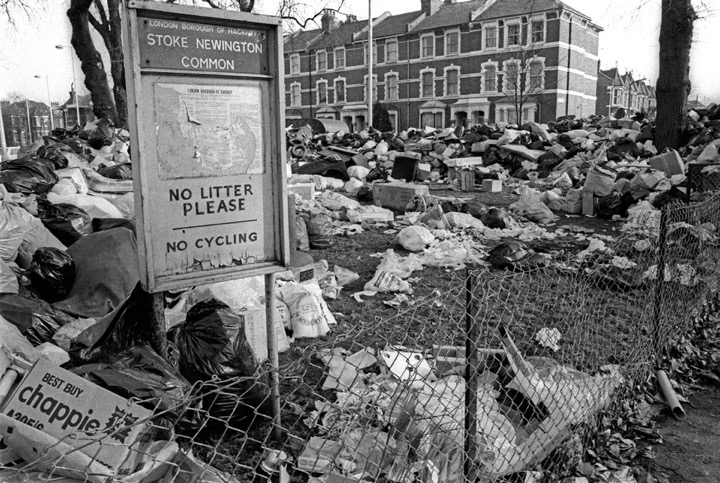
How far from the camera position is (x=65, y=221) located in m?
5.09

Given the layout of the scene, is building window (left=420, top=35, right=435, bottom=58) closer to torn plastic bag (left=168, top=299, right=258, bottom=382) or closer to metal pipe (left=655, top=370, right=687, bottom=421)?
metal pipe (left=655, top=370, right=687, bottom=421)

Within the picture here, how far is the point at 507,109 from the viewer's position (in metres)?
41.4

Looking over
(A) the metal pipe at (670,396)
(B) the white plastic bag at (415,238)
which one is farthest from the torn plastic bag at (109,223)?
(A) the metal pipe at (670,396)

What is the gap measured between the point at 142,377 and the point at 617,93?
67268 millimetres

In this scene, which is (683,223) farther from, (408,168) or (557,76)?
(557,76)

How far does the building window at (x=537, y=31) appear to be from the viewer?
133 ft

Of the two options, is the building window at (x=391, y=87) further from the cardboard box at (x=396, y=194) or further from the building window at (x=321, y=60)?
the cardboard box at (x=396, y=194)

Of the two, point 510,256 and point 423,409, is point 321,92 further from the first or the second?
point 423,409

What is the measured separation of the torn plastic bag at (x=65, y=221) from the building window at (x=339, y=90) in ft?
156

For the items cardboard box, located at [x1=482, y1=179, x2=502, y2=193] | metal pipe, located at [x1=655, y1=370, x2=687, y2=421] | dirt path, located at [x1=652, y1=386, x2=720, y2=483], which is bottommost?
dirt path, located at [x1=652, y1=386, x2=720, y2=483]

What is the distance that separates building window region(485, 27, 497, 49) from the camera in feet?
139

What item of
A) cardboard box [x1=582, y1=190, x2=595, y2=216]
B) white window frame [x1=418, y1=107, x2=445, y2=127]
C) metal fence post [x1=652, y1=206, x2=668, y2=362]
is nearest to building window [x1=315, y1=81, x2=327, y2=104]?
white window frame [x1=418, y1=107, x2=445, y2=127]

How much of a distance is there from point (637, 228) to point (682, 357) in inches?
142

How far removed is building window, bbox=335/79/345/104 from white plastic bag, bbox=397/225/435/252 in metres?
45.8
